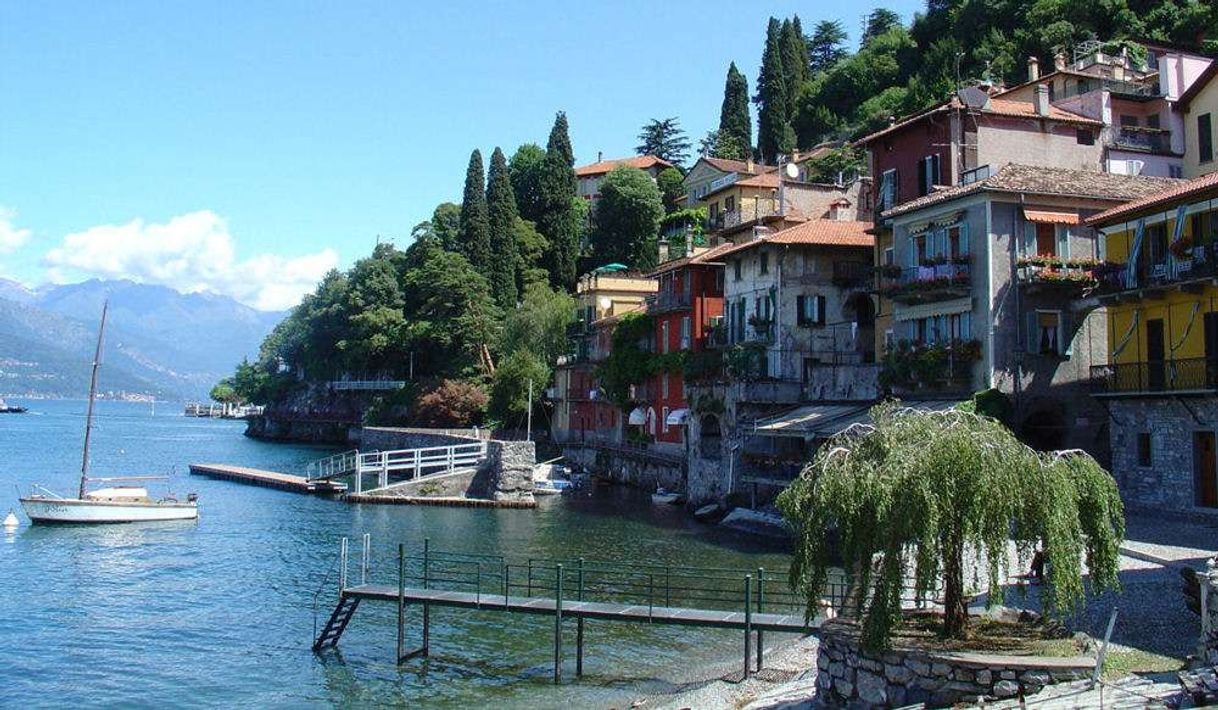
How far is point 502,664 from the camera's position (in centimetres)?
2483

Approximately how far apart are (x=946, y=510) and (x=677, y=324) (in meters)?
46.1

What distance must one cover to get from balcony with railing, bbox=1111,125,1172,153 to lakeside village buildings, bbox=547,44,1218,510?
0.13 meters

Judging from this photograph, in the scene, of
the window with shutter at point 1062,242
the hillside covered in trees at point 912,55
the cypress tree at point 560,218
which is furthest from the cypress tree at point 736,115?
the window with shutter at point 1062,242

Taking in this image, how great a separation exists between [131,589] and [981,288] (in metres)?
29.8

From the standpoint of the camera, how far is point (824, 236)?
1969 inches

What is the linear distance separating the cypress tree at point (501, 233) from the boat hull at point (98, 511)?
48.5 metres

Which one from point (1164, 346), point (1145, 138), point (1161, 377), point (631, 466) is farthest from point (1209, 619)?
point (631, 466)

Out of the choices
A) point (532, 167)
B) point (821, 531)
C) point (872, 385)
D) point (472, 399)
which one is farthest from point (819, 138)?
point (821, 531)

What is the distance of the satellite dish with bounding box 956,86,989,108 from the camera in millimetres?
41938

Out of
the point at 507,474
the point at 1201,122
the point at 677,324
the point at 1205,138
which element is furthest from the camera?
the point at 677,324

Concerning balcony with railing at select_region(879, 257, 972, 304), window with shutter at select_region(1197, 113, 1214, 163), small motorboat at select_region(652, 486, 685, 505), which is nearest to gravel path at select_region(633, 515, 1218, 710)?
balcony with railing at select_region(879, 257, 972, 304)

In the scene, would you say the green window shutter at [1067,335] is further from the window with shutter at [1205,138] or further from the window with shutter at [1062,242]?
the window with shutter at [1205,138]

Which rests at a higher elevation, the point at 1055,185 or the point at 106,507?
the point at 1055,185

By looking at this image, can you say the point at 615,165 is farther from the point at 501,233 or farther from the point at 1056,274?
the point at 1056,274
